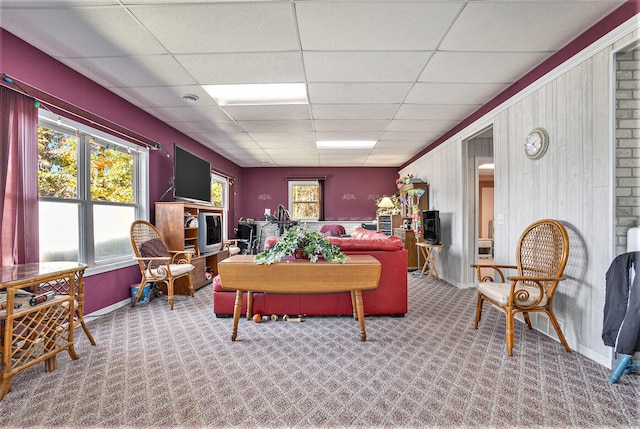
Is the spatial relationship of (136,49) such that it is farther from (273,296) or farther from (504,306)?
(504,306)

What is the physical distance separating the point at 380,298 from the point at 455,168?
255cm

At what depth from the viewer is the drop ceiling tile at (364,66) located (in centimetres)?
243

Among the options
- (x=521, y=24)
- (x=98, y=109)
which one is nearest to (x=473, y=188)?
(x=521, y=24)

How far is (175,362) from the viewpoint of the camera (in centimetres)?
206

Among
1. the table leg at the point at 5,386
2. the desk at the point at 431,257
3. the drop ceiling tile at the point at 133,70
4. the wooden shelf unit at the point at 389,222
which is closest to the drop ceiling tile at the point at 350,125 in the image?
the drop ceiling tile at the point at 133,70

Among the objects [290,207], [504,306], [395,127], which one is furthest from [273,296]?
[290,207]

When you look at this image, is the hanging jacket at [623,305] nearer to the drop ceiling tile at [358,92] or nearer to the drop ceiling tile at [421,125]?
the drop ceiling tile at [358,92]

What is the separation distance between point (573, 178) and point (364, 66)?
1920mm

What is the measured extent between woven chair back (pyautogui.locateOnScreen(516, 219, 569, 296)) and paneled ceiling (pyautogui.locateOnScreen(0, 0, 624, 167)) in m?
1.47

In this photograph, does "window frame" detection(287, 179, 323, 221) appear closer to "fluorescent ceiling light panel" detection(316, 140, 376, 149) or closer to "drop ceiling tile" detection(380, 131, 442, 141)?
"fluorescent ceiling light panel" detection(316, 140, 376, 149)

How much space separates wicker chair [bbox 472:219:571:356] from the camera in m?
2.16

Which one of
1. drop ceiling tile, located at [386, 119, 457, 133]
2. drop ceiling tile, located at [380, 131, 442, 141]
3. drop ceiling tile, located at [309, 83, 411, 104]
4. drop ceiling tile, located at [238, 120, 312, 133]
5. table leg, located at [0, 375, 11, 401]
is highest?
drop ceiling tile, located at [309, 83, 411, 104]

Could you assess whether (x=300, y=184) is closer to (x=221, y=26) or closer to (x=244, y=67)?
(x=244, y=67)

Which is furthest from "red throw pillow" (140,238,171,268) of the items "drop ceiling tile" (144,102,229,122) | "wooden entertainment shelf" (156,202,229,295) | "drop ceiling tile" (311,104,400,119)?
"drop ceiling tile" (311,104,400,119)
